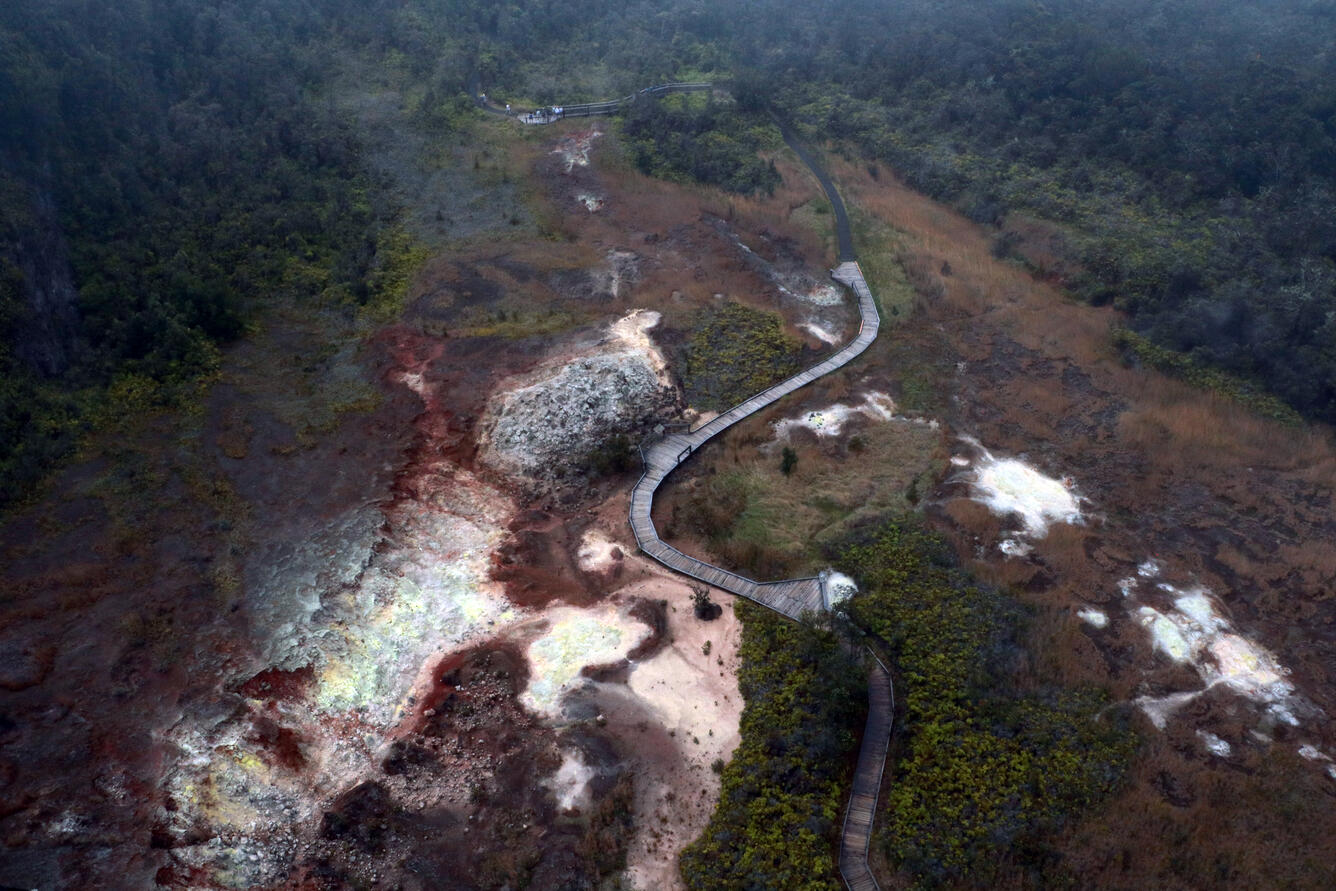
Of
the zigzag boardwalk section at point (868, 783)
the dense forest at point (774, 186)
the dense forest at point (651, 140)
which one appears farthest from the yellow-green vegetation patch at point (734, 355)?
the dense forest at point (651, 140)

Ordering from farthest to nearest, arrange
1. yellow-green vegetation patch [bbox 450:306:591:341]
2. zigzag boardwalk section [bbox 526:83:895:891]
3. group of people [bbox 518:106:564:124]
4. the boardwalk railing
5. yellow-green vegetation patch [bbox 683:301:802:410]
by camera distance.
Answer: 1. the boardwalk railing
2. group of people [bbox 518:106:564:124]
3. yellow-green vegetation patch [bbox 450:306:591:341]
4. yellow-green vegetation patch [bbox 683:301:802:410]
5. zigzag boardwalk section [bbox 526:83:895:891]

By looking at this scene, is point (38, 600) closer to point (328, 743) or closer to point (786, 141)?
point (328, 743)

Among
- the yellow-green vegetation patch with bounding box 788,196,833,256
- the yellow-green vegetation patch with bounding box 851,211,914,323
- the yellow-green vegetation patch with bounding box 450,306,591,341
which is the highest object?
the yellow-green vegetation patch with bounding box 788,196,833,256

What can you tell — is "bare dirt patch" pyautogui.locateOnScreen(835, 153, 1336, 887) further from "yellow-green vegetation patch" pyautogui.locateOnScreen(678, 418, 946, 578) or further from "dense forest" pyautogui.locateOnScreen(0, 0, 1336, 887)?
"yellow-green vegetation patch" pyautogui.locateOnScreen(678, 418, 946, 578)

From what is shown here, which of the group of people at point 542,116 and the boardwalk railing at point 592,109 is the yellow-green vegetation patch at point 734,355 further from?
the boardwalk railing at point 592,109

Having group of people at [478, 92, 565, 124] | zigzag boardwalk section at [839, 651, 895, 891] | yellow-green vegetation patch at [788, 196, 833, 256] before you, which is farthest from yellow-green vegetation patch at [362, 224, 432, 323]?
zigzag boardwalk section at [839, 651, 895, 891]

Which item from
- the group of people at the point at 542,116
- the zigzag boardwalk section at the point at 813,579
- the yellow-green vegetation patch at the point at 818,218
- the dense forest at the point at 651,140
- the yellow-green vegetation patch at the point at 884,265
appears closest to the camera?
the zigzag boardwalk section at the point at 813,579
